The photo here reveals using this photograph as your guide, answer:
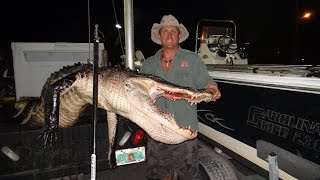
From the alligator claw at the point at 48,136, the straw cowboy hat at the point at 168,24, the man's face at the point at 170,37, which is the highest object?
the straw cowboy hat at the point at 168,24

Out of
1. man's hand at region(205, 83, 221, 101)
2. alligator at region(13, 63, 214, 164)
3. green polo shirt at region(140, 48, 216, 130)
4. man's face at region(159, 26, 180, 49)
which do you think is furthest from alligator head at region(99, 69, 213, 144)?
man's face at region(159, 26, 180, 49)

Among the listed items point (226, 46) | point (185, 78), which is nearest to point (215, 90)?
point (185, 78)

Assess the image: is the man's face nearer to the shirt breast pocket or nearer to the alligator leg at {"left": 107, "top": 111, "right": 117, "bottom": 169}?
the shirt breast pocket

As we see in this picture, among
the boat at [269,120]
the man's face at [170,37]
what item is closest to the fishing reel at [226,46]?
Result: the boat at [269,120]

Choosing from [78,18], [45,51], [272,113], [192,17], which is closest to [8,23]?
[78,18]

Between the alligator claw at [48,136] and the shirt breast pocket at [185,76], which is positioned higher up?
the shirt breast pocket at [185,76]

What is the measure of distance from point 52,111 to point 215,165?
1793 mm

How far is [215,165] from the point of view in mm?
3299

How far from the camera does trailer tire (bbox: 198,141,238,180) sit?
3.21 m

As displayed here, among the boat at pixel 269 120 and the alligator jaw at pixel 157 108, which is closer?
the boat at pixel 269 120

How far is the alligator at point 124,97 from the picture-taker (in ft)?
8.55

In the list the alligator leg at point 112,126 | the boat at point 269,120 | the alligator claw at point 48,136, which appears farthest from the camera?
the alligator leg at point 112,126

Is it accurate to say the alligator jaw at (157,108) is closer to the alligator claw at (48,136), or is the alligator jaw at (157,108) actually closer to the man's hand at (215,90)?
the man's hand at (215,90)

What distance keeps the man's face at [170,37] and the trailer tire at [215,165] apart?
51.1 inches
